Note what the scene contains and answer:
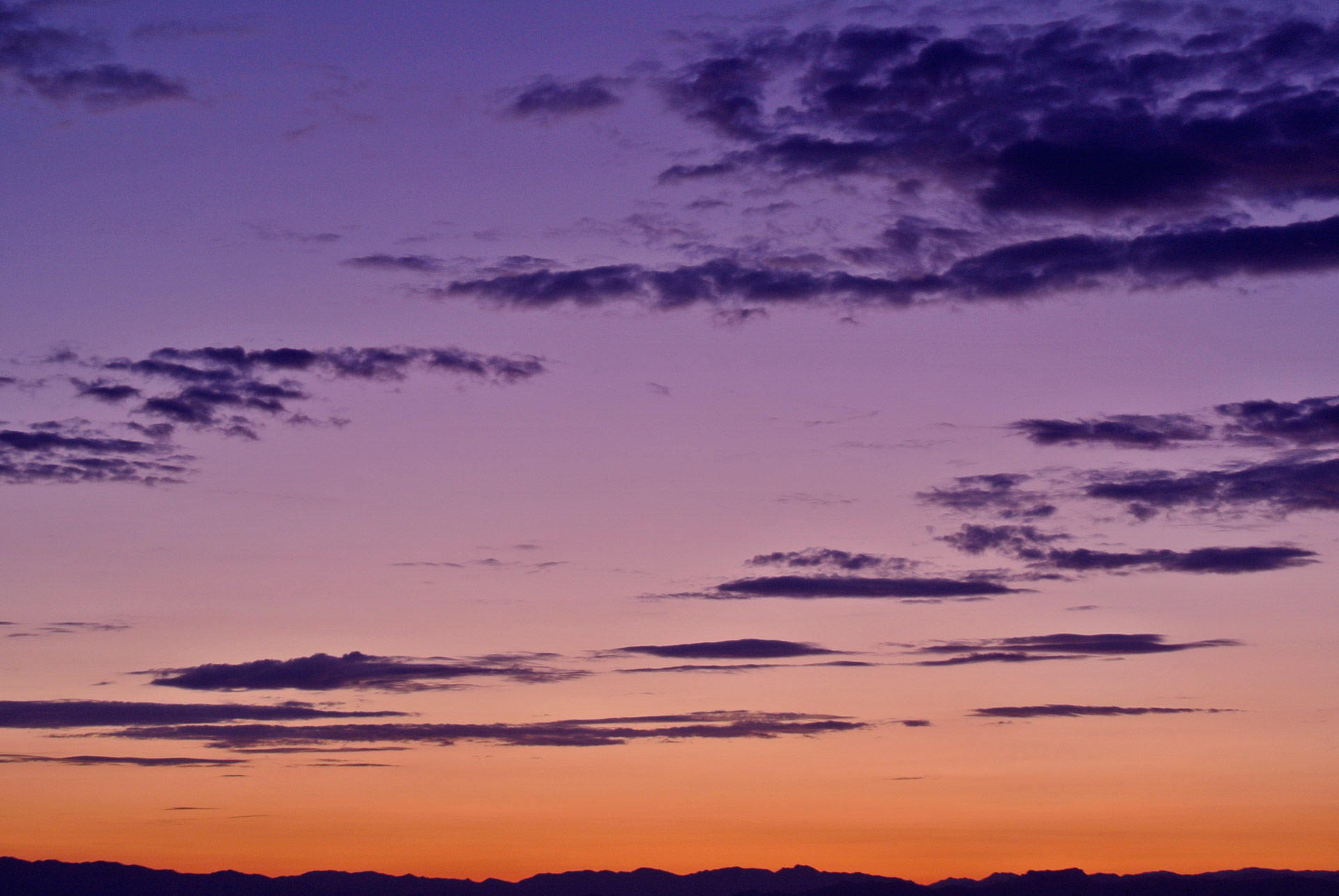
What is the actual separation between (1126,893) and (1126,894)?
0.93 ft

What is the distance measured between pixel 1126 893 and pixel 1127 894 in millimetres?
641

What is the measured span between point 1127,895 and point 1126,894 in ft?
0.82

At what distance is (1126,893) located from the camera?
191875 millimetres

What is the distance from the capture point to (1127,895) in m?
191

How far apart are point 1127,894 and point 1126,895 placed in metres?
0.83

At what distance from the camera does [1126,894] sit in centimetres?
19162

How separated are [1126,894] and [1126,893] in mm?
91

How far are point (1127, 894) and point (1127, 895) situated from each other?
0.44 meters

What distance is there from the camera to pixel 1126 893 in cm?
19162

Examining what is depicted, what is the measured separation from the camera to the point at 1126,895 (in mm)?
191750
